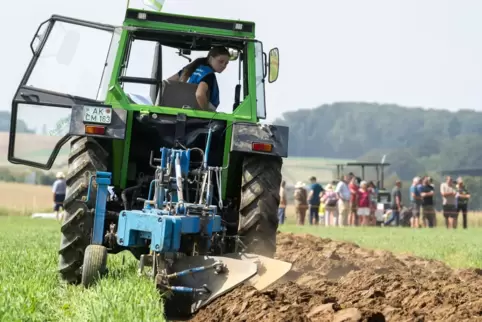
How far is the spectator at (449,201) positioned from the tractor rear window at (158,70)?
1887cm

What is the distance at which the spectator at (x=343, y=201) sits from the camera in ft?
89.0

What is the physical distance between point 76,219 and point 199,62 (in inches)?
80.9

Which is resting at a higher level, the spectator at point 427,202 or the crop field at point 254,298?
the spectator at point 427,202

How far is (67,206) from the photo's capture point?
8812 mm

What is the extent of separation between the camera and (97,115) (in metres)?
8.81

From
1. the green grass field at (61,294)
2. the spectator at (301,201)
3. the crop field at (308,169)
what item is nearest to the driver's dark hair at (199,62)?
the green grass field at (61,294)

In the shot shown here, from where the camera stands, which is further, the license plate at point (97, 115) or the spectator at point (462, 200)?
the spectator at point (462, 200)

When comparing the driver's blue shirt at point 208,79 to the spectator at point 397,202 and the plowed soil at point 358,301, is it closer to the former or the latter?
the plowed soil at point 358,301


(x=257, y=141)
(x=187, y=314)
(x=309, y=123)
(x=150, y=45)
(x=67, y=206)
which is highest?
(x=309, y=123)

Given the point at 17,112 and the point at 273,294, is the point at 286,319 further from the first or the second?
the point at 17,112

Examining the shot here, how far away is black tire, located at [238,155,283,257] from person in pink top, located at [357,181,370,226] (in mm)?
19643

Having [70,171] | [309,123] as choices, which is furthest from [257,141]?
[309,123]

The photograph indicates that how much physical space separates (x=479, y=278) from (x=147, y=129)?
3.55m

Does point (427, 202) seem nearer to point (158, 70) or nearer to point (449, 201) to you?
point (449, 201)
